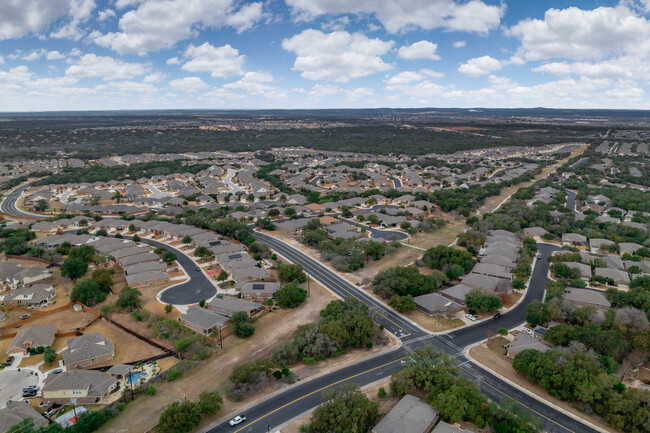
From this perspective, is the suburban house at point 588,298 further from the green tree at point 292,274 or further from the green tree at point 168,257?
the green tree at point 168,257

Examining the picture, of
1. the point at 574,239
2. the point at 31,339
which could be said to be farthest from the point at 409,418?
the point at 574,239

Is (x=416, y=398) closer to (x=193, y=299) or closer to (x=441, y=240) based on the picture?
(x=193, y=299)

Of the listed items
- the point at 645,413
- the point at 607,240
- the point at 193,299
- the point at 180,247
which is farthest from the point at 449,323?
the point at 180,247

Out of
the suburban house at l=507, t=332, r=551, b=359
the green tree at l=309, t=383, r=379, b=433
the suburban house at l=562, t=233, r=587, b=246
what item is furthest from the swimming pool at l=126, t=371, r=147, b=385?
the suburban house at l=562, t=233, r=587, b=246

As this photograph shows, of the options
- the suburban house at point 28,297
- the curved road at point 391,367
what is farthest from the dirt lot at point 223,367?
the suburban house at point 28,297

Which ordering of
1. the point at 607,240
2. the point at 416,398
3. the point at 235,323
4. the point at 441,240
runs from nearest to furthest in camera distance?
1. the point at 416,398
2. the point at 235,323
3. the point at 607,240
4. the point at 441,240
